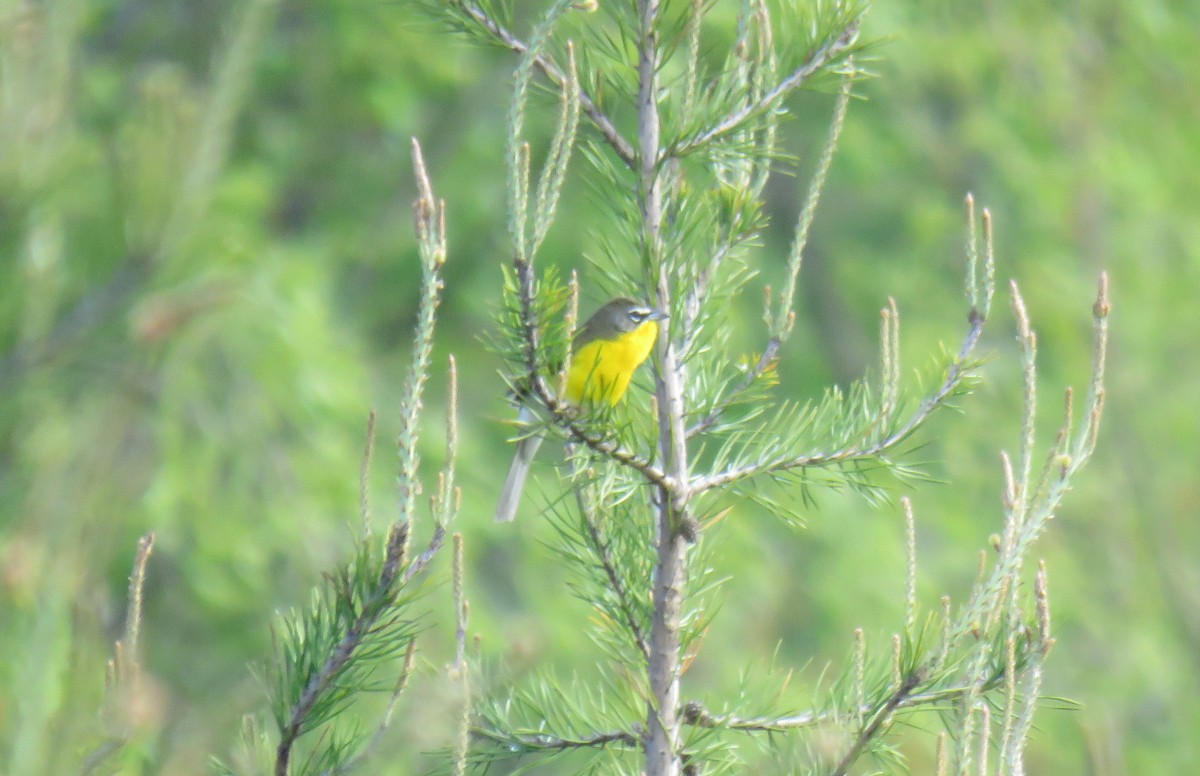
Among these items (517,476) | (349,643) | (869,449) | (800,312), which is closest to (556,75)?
(869,449)

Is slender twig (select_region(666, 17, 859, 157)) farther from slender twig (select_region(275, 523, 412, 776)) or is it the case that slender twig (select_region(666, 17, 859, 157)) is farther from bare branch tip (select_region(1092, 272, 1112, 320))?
slender twig (select_region(275, 523, 412, 776))

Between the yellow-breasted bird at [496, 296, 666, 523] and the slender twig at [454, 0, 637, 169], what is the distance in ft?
0.65

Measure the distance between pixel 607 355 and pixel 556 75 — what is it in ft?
2.53

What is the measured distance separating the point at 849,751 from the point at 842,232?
28.9 feet

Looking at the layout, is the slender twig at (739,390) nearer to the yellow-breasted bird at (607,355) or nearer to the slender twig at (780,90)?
the yellow-breasted bird at (607,355)

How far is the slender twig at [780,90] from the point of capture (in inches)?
63.0

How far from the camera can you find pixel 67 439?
2.92 ft

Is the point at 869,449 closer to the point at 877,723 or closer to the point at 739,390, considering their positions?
the point at 739,390

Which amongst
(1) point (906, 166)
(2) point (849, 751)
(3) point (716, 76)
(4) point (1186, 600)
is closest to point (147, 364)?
(2) point (849, 751)

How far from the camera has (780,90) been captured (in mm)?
1659

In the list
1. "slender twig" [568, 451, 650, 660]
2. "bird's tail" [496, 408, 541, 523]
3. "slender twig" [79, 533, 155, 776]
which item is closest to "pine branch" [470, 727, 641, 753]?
"slender twig" [568, 451, 650, 660]

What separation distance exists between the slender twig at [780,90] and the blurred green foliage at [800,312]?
643 mm

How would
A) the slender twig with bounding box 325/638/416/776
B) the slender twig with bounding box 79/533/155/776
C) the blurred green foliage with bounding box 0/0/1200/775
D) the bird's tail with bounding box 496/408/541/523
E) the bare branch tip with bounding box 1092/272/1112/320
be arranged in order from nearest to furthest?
the slender twig with bounding box 79/533/155/776 < the slender twig with bounding box 325/638/416/776 < the bare branch tip with bounding box 1092/272/1112/320 < the bird's tail with bounding box 496/408/541/523 < the blurred green foliage with bounding box 0/0/1200/775

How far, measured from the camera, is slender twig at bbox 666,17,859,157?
160 cm
